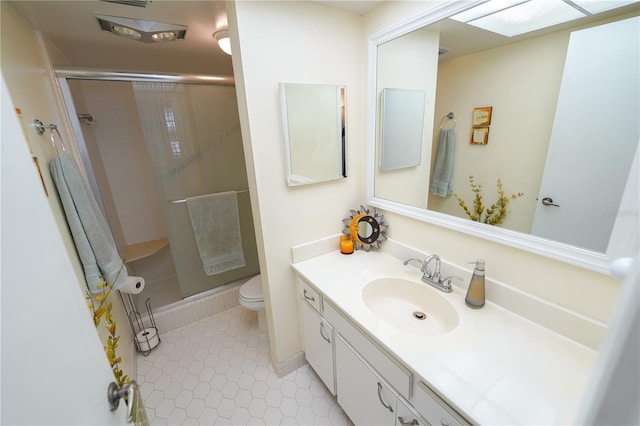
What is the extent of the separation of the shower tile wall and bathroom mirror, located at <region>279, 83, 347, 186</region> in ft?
5.08

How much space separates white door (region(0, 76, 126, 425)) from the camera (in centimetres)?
41

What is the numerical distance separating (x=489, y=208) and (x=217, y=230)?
1.96 metres

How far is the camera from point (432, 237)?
1.31m

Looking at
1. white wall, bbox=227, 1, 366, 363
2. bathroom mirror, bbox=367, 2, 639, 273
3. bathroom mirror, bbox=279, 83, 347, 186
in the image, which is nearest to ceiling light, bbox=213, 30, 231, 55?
white wall, bbox=227, 1, 366, 363

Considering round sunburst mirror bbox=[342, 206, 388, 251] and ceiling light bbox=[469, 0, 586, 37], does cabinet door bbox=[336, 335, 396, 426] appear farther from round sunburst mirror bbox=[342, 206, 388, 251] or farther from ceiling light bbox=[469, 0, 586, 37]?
ceiling light bbox=[469, 0, 586, 37]

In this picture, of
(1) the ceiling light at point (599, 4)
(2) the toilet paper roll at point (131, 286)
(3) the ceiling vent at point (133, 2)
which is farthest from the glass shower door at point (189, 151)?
(1) the ceiling light at point (599, 4)

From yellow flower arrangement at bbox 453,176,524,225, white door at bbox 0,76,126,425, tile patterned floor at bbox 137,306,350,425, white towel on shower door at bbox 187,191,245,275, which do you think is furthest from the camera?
white towel on shower door at bbox 187,191,245,275

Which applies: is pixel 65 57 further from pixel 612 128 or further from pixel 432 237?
pixel 612 128

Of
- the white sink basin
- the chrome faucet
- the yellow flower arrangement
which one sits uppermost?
the yellow flower arrangement

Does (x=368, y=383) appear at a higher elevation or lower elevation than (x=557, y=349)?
lower

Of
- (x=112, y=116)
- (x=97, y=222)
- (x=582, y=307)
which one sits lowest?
(x=582, y=307)

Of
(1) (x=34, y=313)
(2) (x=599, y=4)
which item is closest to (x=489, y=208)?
(2) (x=599, y=4)

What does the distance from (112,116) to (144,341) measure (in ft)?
6.56

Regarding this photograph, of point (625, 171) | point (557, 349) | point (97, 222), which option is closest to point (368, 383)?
point (557, 349)
